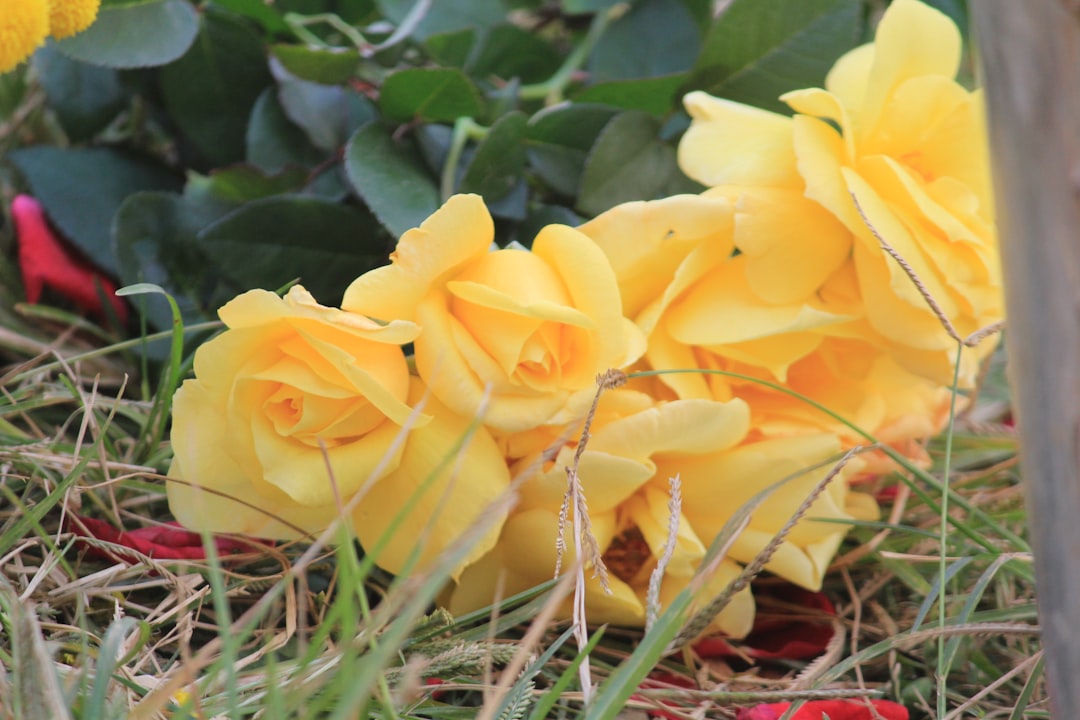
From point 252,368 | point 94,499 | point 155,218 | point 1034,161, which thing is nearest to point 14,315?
point 155,218

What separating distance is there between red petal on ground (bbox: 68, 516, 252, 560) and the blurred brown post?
372mm

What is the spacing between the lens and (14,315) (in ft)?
2.32

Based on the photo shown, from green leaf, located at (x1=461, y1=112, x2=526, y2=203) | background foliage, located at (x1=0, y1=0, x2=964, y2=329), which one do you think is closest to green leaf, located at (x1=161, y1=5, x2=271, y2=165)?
background foliage, located at (x1=0, y1=0, x2=964, y2=329)

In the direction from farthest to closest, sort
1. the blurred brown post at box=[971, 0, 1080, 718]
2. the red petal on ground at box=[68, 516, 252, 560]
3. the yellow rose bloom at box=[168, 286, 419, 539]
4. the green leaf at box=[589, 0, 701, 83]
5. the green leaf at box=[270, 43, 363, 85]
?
the green leaf at box=[589, 0, 701, 83], the green leaf at box=[270, 43, 363, 85], the red petal on ground at box=[68, 516, 252, 560], the yellow rose bloom at box=[168, 286, 419, 539], the blurred brown post at box=[971, 0, 1080, 718]

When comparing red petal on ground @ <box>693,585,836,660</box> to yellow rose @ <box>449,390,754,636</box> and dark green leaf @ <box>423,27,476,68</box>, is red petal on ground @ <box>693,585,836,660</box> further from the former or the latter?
dark green leaf @ <box>423,27,476,68</box>

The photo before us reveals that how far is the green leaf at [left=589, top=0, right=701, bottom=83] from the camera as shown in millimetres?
750

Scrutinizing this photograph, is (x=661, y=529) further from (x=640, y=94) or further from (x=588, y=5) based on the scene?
(x=588, y=5)

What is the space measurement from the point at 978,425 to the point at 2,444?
0.67m

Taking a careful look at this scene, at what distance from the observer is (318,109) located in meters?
0.66

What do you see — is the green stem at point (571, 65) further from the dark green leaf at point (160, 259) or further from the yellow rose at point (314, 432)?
the yellow rose at point (314, 432)

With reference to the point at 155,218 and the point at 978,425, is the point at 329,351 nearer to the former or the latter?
the point at 155,218

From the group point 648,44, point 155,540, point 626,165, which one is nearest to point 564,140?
point 626,165

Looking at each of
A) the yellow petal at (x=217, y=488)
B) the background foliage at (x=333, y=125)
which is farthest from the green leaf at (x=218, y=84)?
the yellow petal at (x=217, y=488)

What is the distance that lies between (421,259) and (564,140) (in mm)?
272
